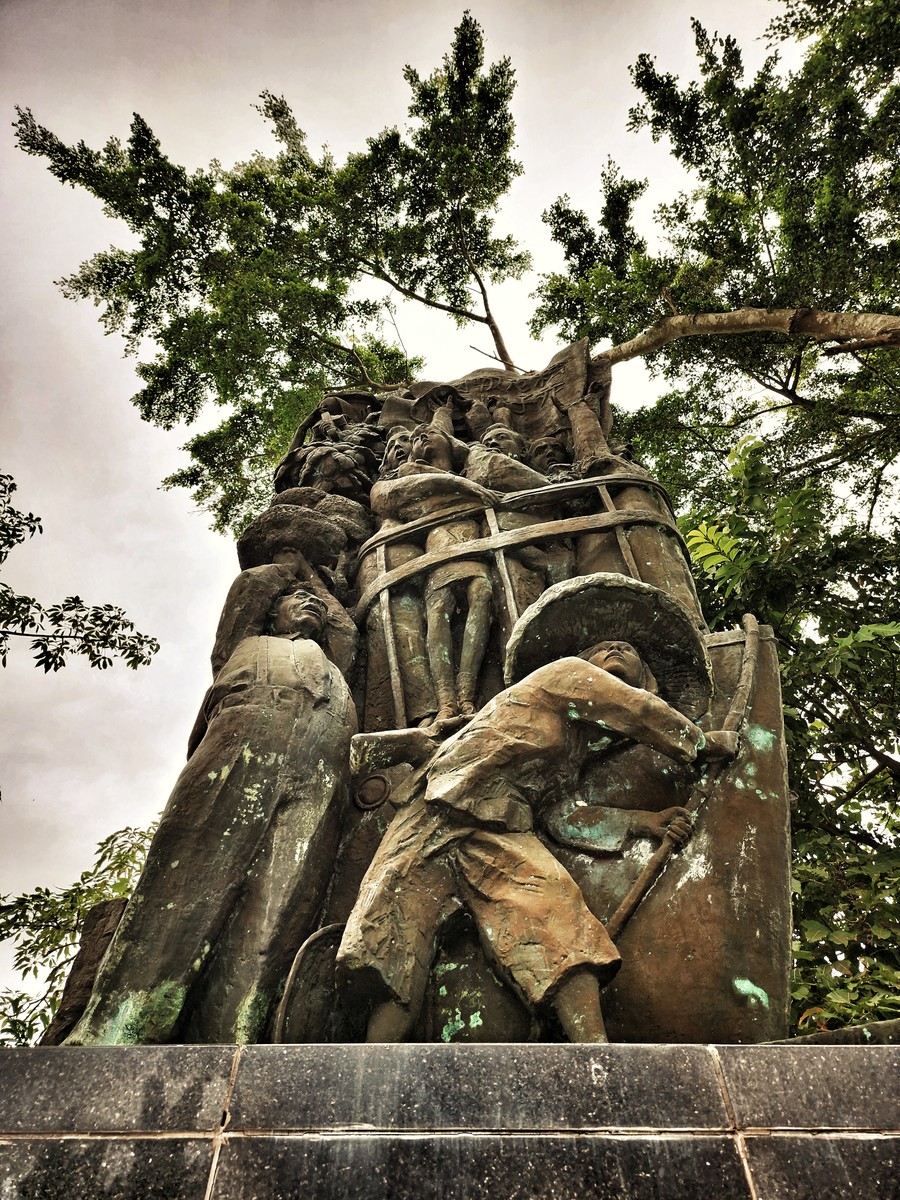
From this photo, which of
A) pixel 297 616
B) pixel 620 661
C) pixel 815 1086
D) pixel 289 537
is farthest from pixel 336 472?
pixel 815 1086

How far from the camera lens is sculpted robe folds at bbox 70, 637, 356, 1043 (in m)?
2.75

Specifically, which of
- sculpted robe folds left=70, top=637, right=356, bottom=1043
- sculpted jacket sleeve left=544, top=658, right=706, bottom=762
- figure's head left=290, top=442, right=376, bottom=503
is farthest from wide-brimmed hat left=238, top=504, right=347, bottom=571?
sculpted jacket sleeve left=544, top=658, right=706, bottom=762

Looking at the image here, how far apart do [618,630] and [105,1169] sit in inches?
107

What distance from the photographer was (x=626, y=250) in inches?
483

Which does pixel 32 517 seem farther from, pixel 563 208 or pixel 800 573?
pixel 563 208

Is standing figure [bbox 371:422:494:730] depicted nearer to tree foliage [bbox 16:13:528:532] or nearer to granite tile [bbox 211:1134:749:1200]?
granite tile [bbox 211:1134:749:1200]

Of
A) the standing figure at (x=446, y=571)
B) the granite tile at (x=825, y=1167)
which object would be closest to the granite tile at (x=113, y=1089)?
the granite tile at (x=825, y=1167)

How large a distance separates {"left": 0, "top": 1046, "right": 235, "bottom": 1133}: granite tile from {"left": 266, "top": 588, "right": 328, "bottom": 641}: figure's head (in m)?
2.59

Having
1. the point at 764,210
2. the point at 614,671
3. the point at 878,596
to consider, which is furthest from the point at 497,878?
the point at 764,210

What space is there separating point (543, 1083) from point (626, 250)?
12.7m

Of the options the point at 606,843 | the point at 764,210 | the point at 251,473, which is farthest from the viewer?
the point at 251,473

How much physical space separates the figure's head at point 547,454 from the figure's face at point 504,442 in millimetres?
163

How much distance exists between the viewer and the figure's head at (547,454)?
650 cm

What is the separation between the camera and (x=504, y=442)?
6.33m
